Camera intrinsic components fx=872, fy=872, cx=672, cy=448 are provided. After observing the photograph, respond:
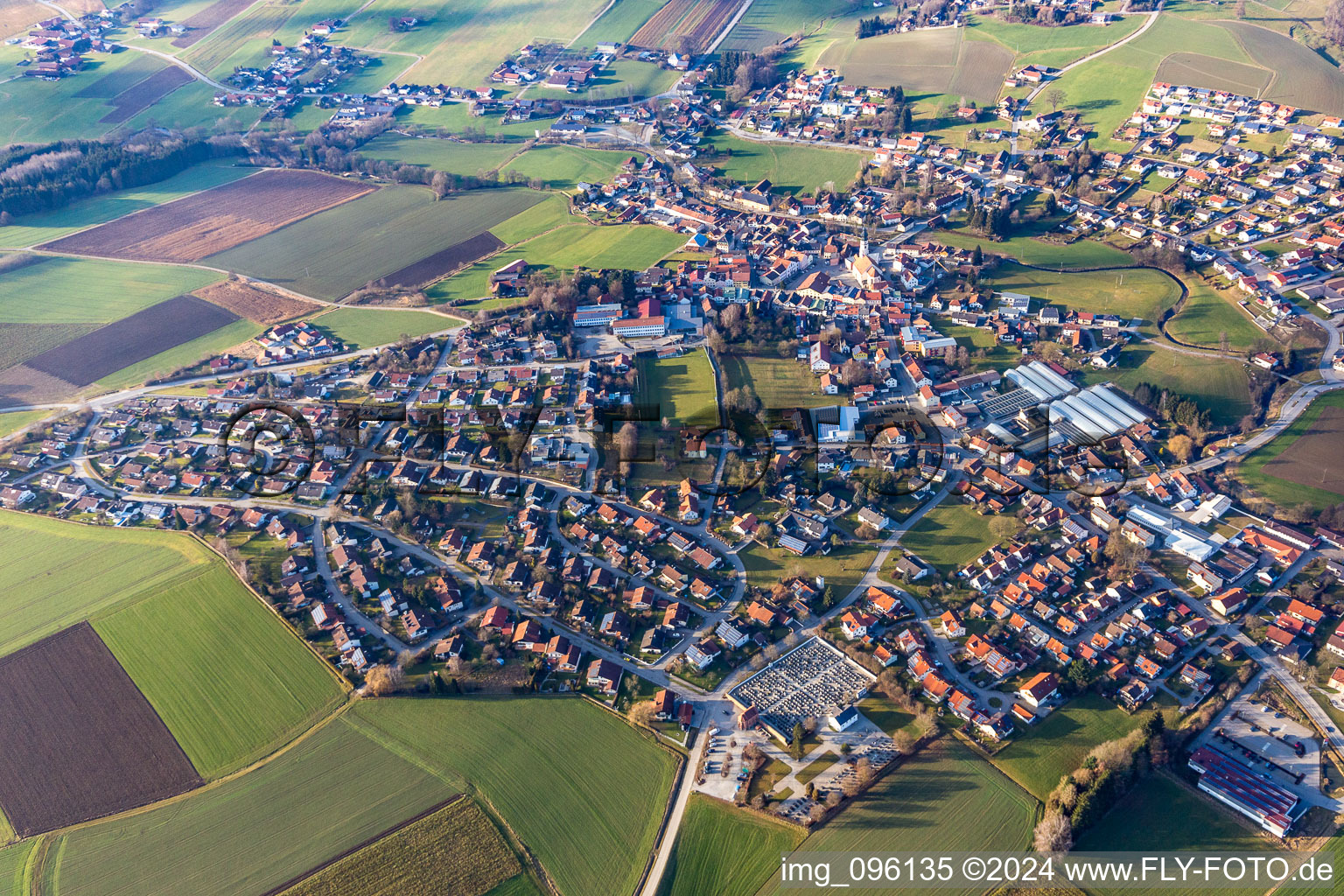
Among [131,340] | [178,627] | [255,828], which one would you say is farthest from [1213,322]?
[131,340]

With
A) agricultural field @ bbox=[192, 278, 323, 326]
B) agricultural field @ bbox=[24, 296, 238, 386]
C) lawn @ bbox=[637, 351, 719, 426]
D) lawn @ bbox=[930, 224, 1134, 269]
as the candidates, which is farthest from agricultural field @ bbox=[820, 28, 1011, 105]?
agricultural field @ bbox=[24, 296, 238, 386]

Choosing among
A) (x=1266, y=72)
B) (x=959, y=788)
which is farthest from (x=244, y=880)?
(x=1266, y=72)

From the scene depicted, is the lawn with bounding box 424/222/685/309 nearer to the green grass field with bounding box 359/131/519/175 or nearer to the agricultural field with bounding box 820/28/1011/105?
the green grass field with bounding box 359/131/519/175

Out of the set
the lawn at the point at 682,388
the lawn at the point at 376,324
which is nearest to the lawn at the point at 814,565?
the lawn at the point at 682,388

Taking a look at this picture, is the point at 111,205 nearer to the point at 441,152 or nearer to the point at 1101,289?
the point at 441,152

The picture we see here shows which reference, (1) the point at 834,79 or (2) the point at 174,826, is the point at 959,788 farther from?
(1) the point at 834,79

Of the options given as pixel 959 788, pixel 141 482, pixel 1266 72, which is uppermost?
pixel 1266 72
